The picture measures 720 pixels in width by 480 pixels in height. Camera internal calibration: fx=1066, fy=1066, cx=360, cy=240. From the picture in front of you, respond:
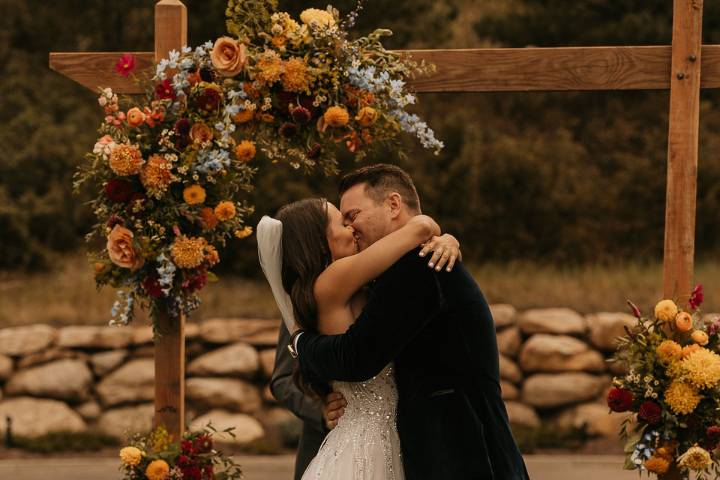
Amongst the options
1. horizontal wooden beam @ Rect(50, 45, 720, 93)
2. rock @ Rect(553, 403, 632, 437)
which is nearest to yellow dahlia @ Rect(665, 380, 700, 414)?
horizontal wooden beam @ Rect(50, 45, 720, 93)

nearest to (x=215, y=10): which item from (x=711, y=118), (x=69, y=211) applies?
(x=69, y=211)

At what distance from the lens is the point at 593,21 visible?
10422 millimetres

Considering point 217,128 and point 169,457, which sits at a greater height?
point 217,128

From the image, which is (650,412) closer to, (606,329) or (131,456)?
(131,456)

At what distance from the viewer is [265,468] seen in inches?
299

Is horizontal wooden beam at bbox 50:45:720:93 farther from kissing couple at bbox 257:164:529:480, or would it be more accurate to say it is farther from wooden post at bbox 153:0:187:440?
kissing couple at bbox 257:164:529:480

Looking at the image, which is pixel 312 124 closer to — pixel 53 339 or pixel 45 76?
pixel 53 339

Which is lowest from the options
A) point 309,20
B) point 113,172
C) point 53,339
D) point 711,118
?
point 53,339

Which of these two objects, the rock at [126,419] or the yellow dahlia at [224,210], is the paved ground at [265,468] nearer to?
the rock at [126,419]

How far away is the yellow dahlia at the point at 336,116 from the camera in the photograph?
4.18 metres

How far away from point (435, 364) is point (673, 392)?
180 cm

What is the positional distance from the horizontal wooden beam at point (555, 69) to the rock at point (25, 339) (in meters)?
4.63

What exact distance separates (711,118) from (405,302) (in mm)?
8971

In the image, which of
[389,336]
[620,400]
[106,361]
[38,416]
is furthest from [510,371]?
[389,336]
